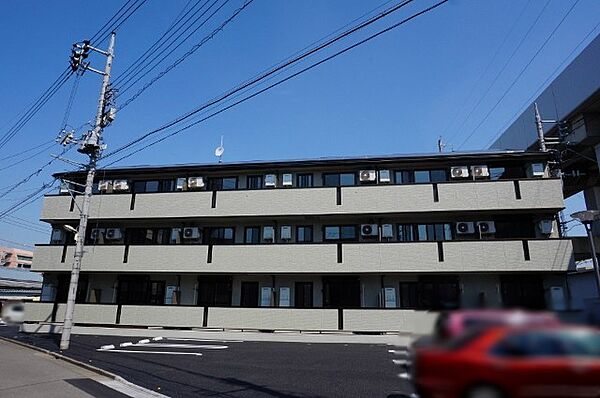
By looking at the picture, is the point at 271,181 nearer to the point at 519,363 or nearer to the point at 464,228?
the point at 464,228

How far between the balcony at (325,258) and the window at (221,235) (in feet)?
4.50

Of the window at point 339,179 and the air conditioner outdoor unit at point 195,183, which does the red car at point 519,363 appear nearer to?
the window at point 339,179

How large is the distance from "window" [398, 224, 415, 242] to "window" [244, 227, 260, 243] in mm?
7520

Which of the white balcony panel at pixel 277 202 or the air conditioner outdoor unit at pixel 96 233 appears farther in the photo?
the air conditioner outdoor unit at pixel 96 233

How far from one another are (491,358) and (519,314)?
0.36 feet

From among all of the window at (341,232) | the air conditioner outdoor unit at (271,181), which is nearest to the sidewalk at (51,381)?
the air conditioner outdoor unit at (271,181)

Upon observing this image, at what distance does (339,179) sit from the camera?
21.1m

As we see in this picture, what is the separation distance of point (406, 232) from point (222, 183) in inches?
420

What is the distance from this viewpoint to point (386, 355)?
13938 mm

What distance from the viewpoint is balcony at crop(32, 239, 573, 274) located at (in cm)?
1684

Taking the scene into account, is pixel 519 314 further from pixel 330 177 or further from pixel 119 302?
pixel 119 302

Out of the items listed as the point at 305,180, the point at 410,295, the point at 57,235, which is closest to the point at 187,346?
the point at 305,180

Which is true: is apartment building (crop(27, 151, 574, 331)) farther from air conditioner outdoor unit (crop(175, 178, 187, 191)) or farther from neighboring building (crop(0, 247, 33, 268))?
neighboring building (crop(0, 247, 33, 268))

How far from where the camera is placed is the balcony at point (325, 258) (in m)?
16.8
